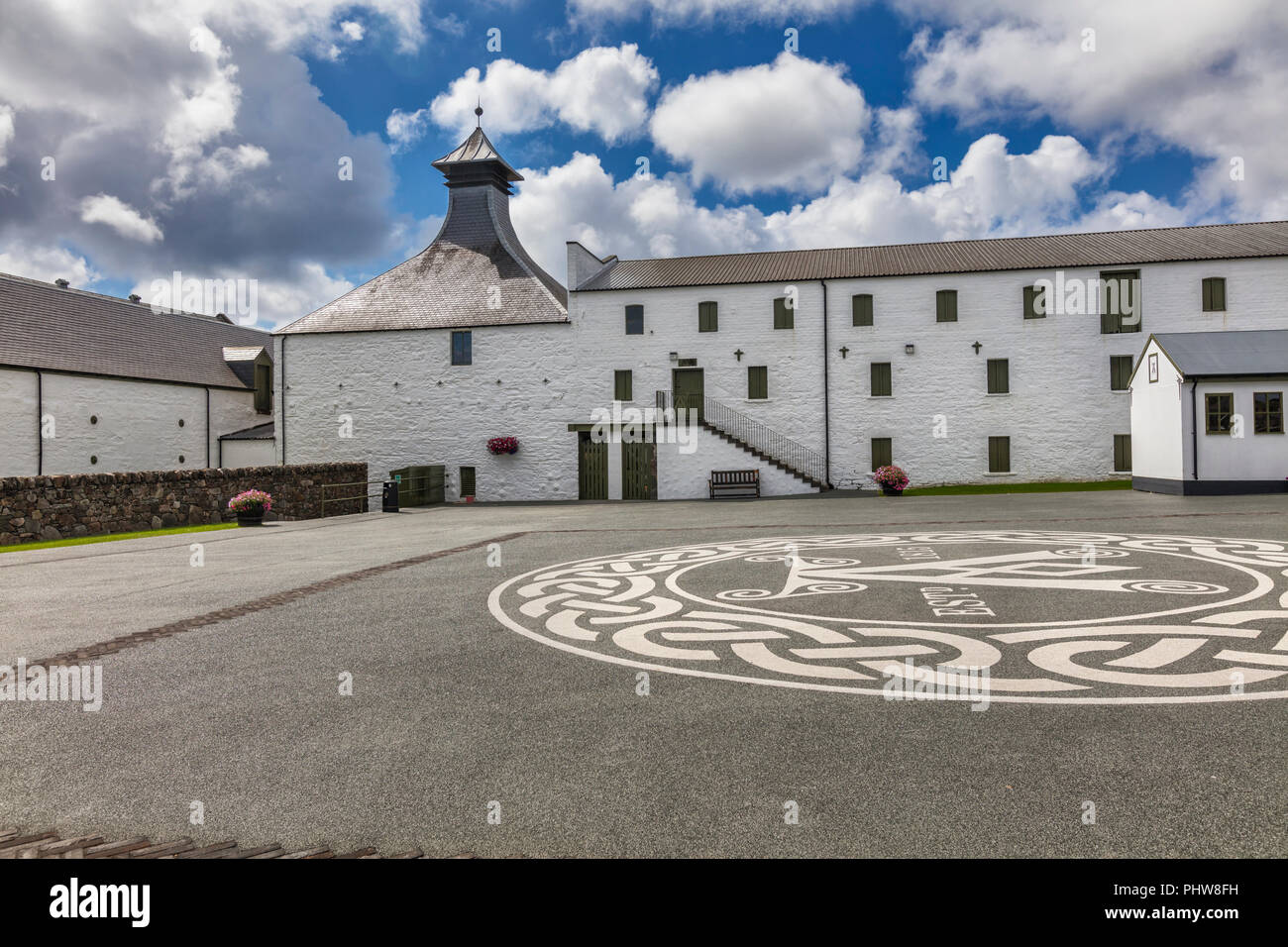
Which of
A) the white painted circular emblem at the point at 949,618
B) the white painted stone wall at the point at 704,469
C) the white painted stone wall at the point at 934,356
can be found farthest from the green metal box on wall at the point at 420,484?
the white painted circular emblem at the point at 949,618

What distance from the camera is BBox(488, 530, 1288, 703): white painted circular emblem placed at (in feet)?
18.6

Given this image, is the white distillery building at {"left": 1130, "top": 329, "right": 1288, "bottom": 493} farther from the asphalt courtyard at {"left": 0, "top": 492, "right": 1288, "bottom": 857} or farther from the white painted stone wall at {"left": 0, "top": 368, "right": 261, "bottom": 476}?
the white painted stone wall at {"left": 0, "top": 368, "right": 261, "bottom": 476}

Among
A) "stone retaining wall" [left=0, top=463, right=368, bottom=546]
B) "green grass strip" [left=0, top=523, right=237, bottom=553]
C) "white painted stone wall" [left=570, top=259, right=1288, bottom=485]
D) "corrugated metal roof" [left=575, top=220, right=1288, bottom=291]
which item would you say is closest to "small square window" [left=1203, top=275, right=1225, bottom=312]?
"white painted stone wall" [left=570, top=259, right=1288, bottom=485]

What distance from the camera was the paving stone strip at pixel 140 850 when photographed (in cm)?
328

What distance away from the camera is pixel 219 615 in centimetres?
851

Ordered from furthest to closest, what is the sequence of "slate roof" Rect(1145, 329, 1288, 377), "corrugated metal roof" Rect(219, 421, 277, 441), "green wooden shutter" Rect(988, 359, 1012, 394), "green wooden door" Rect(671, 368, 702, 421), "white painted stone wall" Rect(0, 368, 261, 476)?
"corrugated metal roof" Rect(219, 421, 277, 441) < "green wooden door" Rect(671, 368, 702, 421) < "green wooden shutter" Rect(988, 359, 1012, 394) < "white painted stone wall" Rect(0, 368, 261, 476) < "slate roof" Rect(1145, 329, 1288, 377)

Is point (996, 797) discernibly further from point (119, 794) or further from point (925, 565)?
point (925, 565)

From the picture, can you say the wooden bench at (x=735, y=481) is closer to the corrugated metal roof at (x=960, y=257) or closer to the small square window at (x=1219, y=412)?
the corrugated metal roof at (x=960, y=257)

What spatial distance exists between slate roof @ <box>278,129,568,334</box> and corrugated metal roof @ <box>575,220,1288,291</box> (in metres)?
3.86

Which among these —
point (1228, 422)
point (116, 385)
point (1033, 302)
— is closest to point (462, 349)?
point (116, 385)

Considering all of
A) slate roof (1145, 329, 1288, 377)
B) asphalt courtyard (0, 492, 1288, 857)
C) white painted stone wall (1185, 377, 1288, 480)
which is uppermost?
slate roof (1145, 329, 1288, 377)

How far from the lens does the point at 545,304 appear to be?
35.9 m

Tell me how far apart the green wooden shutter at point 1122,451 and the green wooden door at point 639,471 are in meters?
18.3

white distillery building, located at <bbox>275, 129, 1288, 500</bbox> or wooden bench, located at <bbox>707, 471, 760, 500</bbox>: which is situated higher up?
white distillery building, located at <bbox>275, 129, 1288, 500</bbox>
